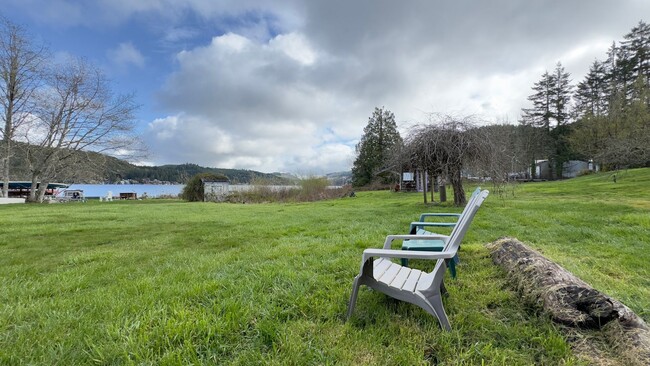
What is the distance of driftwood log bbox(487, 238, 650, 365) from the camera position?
5.86 ft

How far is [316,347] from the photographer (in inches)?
78.7

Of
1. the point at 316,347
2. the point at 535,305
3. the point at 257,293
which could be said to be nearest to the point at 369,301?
the point at 316,347

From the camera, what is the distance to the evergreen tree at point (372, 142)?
123ft

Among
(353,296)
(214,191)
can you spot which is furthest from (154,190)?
(353,296)

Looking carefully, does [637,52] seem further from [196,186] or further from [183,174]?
[183,174]

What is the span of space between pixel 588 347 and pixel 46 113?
89.5ft

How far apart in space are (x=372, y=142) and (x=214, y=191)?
21.4 metres

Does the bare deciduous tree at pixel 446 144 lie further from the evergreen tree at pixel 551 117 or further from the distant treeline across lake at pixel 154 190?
the evergreen tree at pixel 551 117

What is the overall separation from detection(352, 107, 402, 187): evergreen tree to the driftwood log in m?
34.4

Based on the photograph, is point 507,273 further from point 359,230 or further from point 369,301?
point 359,230

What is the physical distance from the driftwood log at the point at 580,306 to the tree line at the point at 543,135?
25.8 feet

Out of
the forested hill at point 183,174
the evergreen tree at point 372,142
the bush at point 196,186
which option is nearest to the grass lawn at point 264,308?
the bush at point 196,186

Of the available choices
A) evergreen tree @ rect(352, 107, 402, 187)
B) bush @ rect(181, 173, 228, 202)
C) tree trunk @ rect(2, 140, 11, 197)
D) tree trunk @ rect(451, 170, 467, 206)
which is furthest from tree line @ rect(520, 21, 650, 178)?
tree trunk @ rect(2, 140, 11, 197)

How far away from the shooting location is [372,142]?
38.3m
